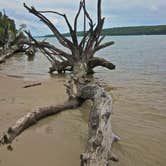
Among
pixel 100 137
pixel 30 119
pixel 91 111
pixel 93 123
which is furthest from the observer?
pixel 30 119

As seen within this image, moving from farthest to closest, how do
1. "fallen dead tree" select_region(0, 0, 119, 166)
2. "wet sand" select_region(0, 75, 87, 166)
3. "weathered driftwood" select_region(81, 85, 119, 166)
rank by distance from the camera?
"wet sand" select_region(0, 75, 87, 166) < "fallen dead tree" select_region(0, 0, 119, 166) < "weathered driftwood" select_region(81, 85, 119, 166)

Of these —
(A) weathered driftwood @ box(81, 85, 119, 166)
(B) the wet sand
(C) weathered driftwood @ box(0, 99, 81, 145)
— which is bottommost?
(B) the wet sand

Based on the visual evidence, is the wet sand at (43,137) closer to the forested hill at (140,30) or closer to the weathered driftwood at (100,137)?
the weathered driftwood at (100,137)

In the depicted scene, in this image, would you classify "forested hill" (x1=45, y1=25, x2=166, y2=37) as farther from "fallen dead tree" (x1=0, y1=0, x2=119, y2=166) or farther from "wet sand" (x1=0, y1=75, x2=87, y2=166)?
"wet sand" (x1=0, y1=75, x2=87, y2=166)

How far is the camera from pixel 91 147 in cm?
416

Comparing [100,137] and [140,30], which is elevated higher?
[140,30]

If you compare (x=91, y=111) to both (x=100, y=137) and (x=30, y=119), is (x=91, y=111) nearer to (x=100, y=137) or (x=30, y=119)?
(x=100, y=137)

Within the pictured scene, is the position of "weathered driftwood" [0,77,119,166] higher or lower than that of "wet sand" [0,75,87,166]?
higher

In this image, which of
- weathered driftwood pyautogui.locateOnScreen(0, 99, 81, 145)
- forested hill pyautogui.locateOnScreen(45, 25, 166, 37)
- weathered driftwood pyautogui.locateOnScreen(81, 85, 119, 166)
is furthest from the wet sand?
forested hill pyautogui.locateOnScreen(45, 25, 166, 37)

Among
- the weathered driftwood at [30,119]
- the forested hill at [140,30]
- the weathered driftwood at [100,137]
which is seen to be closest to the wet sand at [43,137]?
the weathered driftwood at [30,119]

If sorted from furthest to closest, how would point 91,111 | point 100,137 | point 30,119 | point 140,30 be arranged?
point 140,30
point 30,119
point 91,111
point 100,137

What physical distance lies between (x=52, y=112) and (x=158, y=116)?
2.53 m

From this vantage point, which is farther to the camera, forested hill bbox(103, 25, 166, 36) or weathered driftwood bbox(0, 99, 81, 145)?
forested hill bbox(103, 25, 166, 36)

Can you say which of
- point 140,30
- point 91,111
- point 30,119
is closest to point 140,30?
point 140,30
